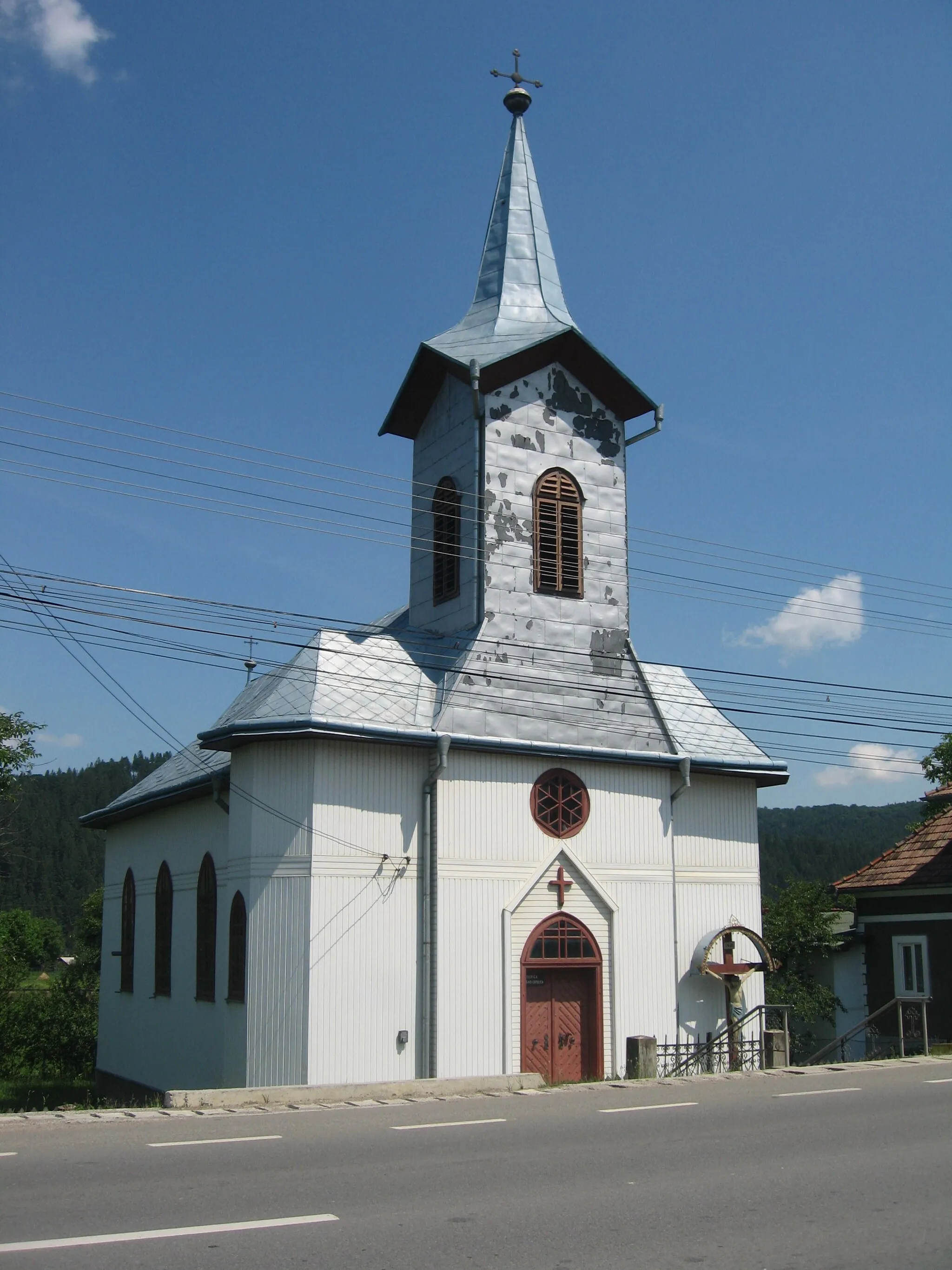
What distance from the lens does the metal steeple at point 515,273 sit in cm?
2561

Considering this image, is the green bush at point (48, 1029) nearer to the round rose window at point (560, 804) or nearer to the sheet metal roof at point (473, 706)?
the sheet metal roof at point (473, 706)

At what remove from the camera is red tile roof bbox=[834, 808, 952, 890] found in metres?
29.0

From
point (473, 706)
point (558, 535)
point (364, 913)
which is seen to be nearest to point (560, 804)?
point (473, 706)

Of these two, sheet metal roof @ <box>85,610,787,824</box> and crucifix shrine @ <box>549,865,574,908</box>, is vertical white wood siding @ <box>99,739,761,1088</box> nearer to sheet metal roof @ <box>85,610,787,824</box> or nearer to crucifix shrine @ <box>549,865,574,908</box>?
crucifix shrine @ <box>549,865,574,908</box>

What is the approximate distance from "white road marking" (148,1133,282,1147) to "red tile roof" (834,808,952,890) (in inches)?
805

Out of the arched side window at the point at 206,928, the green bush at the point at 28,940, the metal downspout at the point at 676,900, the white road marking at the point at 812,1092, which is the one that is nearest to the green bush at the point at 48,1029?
the green bush at the point at 28,940

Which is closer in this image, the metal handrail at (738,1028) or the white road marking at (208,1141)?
the white road marking at (208,1141)

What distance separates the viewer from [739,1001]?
23453mm

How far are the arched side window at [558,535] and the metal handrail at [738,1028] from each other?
808 cm

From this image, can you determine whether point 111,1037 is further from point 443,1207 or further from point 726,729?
point 443,1207

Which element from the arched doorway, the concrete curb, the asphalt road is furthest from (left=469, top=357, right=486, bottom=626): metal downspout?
the asphalt road

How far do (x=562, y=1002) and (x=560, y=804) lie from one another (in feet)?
11.0

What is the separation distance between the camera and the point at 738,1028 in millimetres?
22516

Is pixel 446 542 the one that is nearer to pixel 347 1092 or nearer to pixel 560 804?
pixel 560 804
